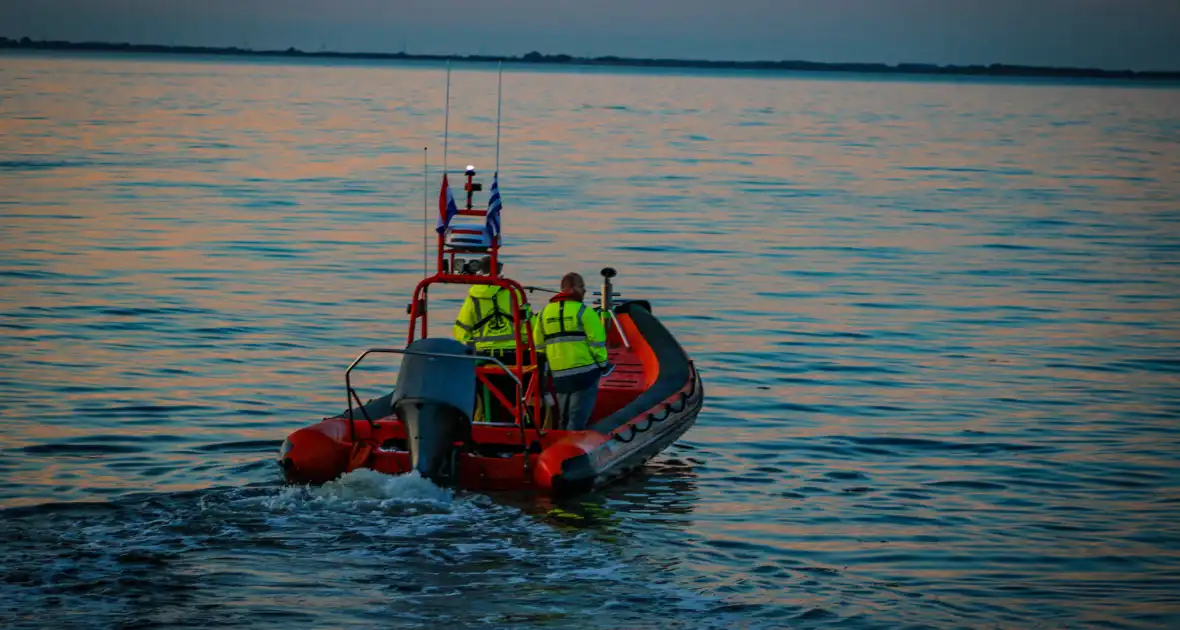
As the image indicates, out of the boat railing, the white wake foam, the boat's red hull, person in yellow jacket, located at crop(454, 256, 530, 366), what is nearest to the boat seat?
person in yellow jacket, located at crop(454, 256, 530, 366)

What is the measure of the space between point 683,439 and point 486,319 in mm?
2906

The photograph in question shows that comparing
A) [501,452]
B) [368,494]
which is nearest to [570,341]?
[501,452]

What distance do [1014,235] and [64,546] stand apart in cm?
2486

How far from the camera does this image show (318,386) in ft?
48.4

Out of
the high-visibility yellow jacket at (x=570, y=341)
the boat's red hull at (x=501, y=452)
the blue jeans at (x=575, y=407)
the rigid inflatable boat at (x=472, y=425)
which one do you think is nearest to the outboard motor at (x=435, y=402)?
the rigid inflatable boat at (x=472, y=425)

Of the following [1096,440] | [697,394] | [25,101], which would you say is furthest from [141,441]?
[25,101]

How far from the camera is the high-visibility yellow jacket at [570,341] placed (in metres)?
11.2

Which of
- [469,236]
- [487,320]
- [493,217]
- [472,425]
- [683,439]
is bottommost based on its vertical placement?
[683,439]

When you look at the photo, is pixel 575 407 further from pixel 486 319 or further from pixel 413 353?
pixel 413 353

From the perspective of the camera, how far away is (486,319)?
11.0m

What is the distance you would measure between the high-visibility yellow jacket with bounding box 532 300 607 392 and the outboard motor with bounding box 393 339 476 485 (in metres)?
1.18

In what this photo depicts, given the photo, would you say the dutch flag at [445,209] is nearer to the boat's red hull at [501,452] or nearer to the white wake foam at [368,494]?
the boat's red hull at [501,452]

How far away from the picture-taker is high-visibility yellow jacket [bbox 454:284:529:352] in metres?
10.9

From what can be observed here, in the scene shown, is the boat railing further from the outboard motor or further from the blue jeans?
the blue jeans
